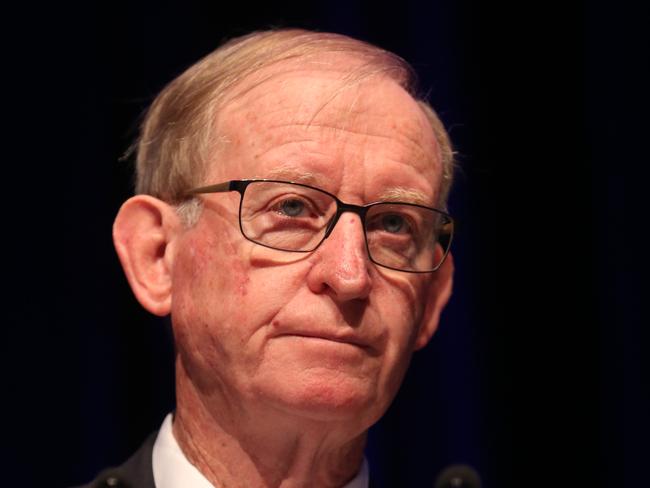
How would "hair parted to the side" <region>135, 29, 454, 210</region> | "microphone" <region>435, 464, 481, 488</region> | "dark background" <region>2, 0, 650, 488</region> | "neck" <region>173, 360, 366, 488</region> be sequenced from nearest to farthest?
"microphone" <region>435, 464, 481, 488</region> < "neck" <region>173, 360, 366, 488</region> < "hair parted to the side" <region>135, 29, 454, 210</region> < "dark background" <region>2, 0, 650, 488</region>

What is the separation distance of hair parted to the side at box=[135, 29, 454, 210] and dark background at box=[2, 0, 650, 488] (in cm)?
54

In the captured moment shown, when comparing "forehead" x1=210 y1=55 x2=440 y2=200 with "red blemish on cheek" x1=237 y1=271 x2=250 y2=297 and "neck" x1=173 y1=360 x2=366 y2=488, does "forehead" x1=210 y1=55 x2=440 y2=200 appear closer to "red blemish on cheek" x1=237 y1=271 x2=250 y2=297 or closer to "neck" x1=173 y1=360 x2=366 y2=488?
"red blemish on cheek" x1=237 y1=271 x2=250 y2=297

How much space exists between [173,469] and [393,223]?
0.63 m

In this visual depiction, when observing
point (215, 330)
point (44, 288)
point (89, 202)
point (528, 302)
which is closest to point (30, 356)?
point (44, 288)

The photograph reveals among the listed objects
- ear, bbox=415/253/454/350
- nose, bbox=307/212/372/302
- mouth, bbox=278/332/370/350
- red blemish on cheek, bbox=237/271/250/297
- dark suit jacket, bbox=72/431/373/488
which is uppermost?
nose, bbox=307/212/372/302

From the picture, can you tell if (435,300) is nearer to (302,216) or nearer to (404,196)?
(404,196)

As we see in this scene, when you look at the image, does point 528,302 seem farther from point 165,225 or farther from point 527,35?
point 165,225

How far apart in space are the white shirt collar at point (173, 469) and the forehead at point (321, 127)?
1.77 ft

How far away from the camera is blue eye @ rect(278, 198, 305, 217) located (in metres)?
1.74

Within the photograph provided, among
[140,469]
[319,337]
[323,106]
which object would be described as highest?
[323,106]

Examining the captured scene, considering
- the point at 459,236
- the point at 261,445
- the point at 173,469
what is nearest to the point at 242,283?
the point at 261,445

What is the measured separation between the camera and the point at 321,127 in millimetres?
1762

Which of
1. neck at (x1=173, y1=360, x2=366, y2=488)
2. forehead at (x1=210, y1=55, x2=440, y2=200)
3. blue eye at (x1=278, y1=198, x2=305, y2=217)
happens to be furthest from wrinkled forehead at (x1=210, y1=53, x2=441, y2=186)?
neck at (x1=173, y1=360, x2=366, y2=488)

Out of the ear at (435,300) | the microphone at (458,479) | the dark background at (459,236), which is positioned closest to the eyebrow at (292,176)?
the ear at (435,300)
